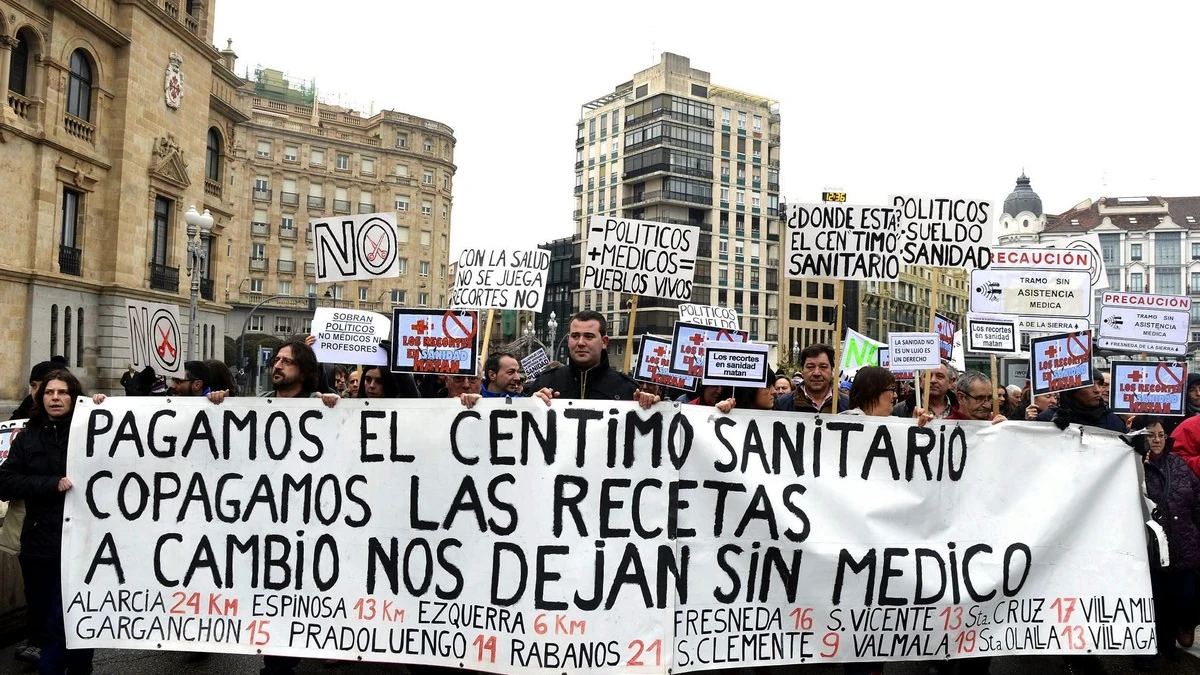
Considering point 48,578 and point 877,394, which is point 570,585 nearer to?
point 877,394

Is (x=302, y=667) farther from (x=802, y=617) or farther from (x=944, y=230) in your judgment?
(x=944, y=230)

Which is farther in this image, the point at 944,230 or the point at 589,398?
the point at 944,230

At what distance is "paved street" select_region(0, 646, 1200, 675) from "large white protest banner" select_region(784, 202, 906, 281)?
113 inches

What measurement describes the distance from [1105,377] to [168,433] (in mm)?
7601

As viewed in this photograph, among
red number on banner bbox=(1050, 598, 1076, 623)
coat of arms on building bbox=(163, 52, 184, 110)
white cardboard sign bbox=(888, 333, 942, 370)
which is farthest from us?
coat of arms on building bbox=(163, 52, 184, 110)

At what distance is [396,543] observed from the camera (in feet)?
15.1

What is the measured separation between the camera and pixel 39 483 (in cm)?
468

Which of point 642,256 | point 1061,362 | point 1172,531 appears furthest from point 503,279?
point 1172,531

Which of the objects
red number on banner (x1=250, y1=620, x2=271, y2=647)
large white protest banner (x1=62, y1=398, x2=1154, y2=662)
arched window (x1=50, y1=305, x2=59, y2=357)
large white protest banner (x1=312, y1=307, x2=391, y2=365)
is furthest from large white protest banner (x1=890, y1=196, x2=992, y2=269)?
arched window (x1=50, y1=305, x2=59, y2=357)

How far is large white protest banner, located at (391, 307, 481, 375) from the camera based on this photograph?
6.27 meters

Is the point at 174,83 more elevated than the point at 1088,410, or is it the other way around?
the point at 174,83

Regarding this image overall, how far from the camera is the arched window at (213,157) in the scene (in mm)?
38281

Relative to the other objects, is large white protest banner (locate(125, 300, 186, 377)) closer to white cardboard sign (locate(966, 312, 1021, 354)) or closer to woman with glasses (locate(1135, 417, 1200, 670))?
white cardboard sign (locate(966, 312, 1021, 354))

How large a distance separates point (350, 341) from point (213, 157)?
35.7 metres
